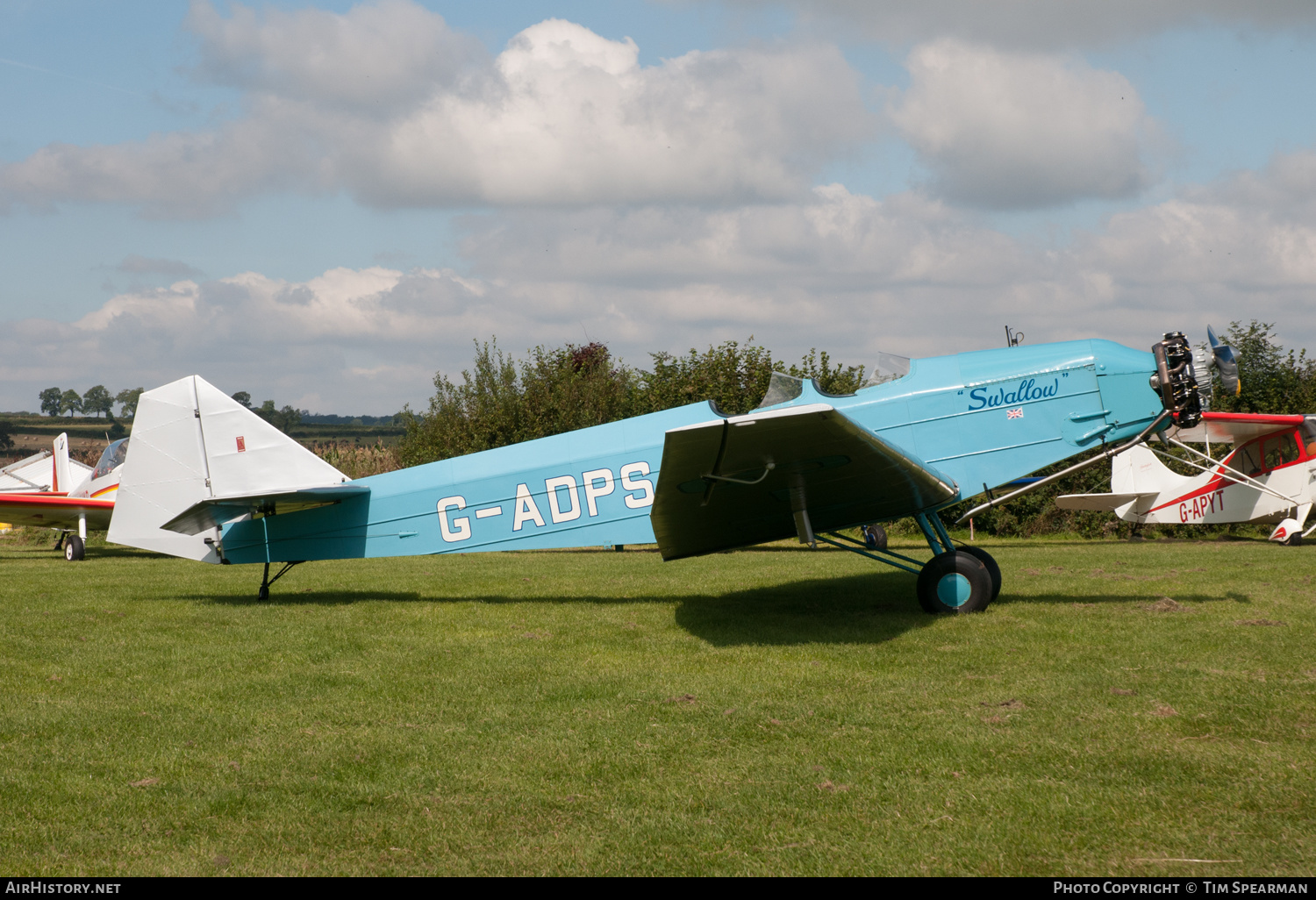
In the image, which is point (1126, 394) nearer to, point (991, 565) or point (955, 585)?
point (991, 565)

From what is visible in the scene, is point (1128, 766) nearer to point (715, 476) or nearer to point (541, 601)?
point (715, 476)

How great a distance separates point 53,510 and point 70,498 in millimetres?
365

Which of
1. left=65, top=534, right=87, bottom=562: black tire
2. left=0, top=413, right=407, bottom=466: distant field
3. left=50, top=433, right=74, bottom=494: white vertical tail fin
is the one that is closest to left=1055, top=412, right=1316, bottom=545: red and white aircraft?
left=65, top=534, right=87, bottom=562: black tire

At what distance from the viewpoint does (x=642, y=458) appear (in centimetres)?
820

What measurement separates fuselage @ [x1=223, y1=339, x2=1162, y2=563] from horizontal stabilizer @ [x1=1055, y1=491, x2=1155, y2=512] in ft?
30.5

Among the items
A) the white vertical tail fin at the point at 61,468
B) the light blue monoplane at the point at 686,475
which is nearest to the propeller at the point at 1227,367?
the light blue monoplane at the point at 686,475

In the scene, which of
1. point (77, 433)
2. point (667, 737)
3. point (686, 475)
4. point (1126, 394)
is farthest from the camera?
point (77, 433)

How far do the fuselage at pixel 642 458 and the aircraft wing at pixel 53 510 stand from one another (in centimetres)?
1055

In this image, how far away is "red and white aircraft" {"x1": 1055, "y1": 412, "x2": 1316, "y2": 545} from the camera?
52.0 feet

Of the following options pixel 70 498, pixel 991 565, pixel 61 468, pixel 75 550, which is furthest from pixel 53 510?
pixel 991 565

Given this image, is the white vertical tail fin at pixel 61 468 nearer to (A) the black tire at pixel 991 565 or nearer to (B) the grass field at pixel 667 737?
(B) the grass field at pixel 667 737

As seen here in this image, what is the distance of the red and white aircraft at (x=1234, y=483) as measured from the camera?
15844 millimetres

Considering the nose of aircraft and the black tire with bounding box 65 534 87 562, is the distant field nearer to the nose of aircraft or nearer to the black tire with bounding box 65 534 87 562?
the black tire with bounding box 65 534 87 562
